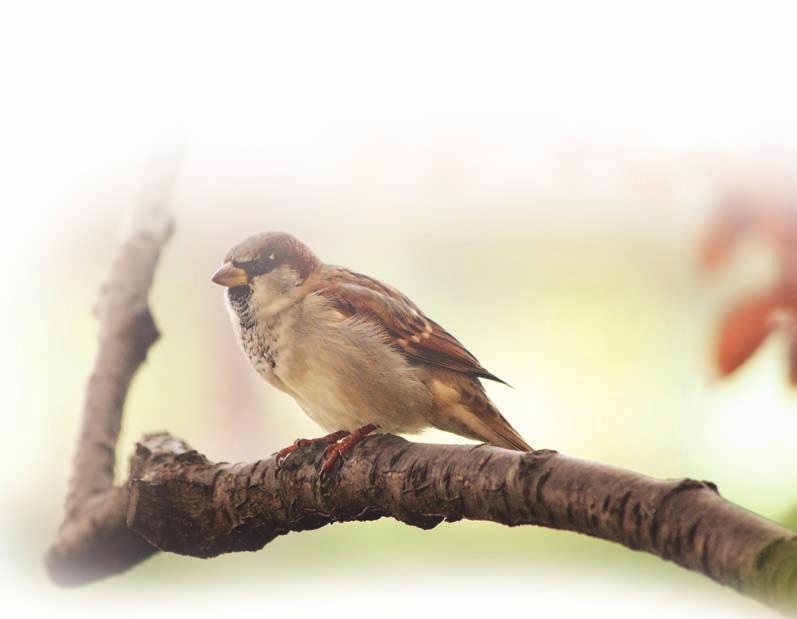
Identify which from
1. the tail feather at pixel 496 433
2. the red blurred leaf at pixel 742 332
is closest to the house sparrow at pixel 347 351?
the tail feather at pixel 496 433

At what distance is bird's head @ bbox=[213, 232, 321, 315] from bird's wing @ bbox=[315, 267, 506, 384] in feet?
0.10

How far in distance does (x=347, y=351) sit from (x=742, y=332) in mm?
354

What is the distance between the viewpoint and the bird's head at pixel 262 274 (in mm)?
788

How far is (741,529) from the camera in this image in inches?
18.8

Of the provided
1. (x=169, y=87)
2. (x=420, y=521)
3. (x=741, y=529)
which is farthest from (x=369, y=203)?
(x=741, y=529)

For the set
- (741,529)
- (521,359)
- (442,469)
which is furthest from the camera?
(521,359)

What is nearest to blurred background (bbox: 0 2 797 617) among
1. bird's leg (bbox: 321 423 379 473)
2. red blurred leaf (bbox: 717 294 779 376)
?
red blurred leaf (bbox: 717 294 779 376)

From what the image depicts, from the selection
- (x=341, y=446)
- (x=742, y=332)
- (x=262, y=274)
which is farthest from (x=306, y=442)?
(x=742, y=332)

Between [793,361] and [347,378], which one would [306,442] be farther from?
[793,361]

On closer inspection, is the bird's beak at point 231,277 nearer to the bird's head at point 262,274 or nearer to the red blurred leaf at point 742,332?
the bird's head at point 262,274

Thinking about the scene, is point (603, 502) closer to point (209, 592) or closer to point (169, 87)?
point (209, 592)

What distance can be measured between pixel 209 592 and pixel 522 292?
1.38 ft

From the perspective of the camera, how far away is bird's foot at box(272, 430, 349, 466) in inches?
28.3

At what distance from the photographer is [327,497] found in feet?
2.25
